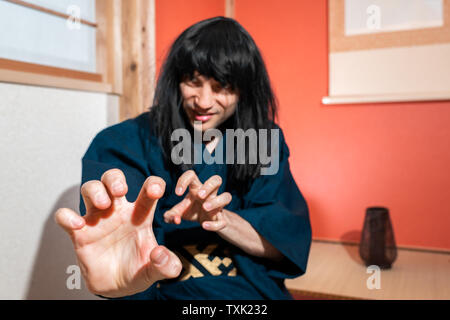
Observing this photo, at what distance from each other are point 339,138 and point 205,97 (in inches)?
44.8

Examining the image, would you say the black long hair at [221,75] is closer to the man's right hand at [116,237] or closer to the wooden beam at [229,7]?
the man's right hand at [116,237]

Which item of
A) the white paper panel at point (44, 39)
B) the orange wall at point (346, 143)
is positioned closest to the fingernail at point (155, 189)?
the white paper panel at point (44, 39)

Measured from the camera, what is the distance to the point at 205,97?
884 millimetres

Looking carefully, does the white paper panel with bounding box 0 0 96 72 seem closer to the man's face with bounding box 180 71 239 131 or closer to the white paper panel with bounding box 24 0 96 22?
the white paper panel with bounding box 24 0 96 22

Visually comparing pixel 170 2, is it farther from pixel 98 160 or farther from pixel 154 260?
pixel 154 260

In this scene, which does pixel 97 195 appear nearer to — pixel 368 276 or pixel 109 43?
pixel 109 43

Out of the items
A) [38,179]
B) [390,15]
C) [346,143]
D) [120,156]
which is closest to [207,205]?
[120,156]

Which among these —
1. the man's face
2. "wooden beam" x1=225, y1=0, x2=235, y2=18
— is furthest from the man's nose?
"wooden beam" x1=225, y1=0, x2=235, y2=18

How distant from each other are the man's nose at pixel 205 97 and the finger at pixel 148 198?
0.37 m

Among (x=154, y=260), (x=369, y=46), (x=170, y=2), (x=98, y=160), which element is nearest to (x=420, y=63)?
(x=369, y=46)

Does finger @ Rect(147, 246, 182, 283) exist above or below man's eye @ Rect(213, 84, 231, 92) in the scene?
below

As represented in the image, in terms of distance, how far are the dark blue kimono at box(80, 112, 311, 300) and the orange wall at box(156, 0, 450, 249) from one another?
2.53 feet

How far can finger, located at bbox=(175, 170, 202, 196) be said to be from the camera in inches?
24.4

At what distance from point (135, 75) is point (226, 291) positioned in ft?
2.62
